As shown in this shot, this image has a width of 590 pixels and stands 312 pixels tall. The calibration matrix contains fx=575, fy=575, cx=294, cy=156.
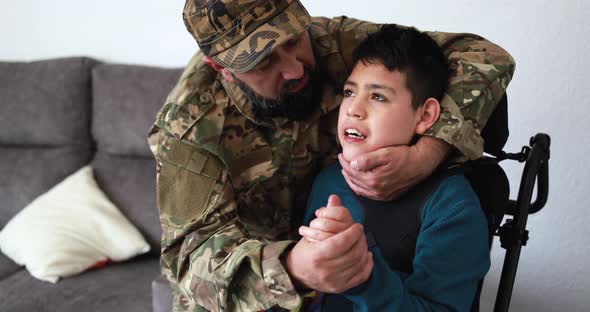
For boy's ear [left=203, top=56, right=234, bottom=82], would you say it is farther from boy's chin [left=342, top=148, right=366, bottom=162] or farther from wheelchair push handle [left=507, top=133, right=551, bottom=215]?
wheelchair push handle [left=507, top=133, right=551, bottom=215]

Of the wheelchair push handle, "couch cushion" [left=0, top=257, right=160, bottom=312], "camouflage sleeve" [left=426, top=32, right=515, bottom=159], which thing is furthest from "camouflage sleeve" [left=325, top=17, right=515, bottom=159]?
"couch cushion" [left=0, top=257, right=160, bottom=312]

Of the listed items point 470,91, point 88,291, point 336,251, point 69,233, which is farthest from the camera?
point 69,233

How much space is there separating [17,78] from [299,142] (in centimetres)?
162

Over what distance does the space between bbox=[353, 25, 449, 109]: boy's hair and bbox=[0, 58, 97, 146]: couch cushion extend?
158cm

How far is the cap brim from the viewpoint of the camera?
1.17 meters

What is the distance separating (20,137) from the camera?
7.98 ft

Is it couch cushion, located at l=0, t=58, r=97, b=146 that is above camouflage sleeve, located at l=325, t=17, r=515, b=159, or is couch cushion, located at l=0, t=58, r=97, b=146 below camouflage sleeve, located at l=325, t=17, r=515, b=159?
below

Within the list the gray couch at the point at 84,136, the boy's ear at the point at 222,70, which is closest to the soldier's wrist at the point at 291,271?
the boy's ear at the point at 222,70

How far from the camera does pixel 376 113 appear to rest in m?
1.07

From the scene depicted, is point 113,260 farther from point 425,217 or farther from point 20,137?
point 425,217

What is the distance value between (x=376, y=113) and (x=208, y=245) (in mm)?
419

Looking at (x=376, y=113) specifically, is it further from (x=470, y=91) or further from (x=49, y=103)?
(x=49, y=103)

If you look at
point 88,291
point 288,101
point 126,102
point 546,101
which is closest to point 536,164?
point 288,101

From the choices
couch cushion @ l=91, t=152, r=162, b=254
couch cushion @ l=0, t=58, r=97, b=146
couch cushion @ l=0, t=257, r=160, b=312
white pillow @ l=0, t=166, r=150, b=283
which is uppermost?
couch cushion @ l=0, t=58, r=97, b=146
